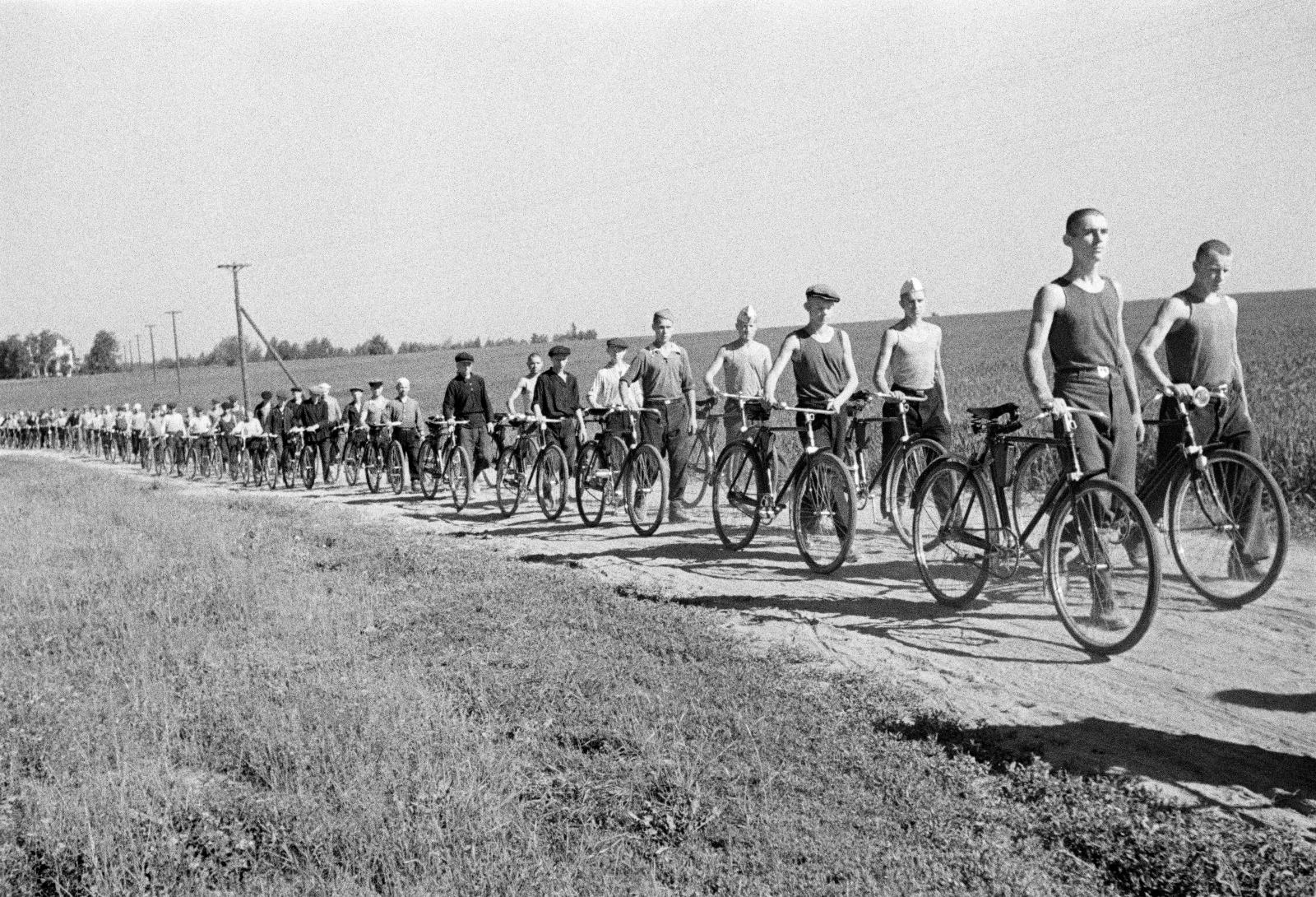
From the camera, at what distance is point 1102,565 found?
18.8 ft

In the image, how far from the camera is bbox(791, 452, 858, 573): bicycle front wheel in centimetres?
816

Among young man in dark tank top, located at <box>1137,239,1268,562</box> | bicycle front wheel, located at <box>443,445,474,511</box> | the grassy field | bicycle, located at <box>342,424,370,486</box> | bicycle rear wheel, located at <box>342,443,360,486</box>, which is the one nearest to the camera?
young man in dark tank top, located at <box>1137,239,1268,562</box>

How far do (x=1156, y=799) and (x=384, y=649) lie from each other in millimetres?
4491

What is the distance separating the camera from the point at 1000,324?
81.4 metres

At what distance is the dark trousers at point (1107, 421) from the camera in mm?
6250

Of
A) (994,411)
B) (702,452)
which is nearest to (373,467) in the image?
(702,452)

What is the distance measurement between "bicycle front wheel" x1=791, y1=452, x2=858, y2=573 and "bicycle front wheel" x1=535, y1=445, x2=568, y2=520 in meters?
4.28

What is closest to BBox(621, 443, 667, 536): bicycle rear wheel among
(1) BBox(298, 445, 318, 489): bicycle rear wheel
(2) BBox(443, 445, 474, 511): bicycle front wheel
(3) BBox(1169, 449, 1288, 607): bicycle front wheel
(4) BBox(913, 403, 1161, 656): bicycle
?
(4) BBox(913, 403, 1161, 656): bicycle

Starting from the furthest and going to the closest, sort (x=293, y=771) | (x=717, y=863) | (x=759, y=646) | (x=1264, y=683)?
1. (x=759, y=646)
2. (x=1264, y=683)
3. (x=293, y=771)
4. (x=717, y=863)

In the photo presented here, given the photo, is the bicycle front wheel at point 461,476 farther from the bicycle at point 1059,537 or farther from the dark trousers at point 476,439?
the bicycle at point 1059,537

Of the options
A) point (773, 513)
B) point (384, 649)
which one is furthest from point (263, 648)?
point (773, 513)

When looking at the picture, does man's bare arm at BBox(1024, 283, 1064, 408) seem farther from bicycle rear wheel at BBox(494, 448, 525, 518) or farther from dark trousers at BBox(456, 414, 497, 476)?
dark trousers at BBox(456, 414, 497, 476)

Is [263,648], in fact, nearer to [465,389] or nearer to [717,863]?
[717,863]

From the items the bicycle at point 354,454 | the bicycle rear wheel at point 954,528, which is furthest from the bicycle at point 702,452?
the bicycle at point 354,454
